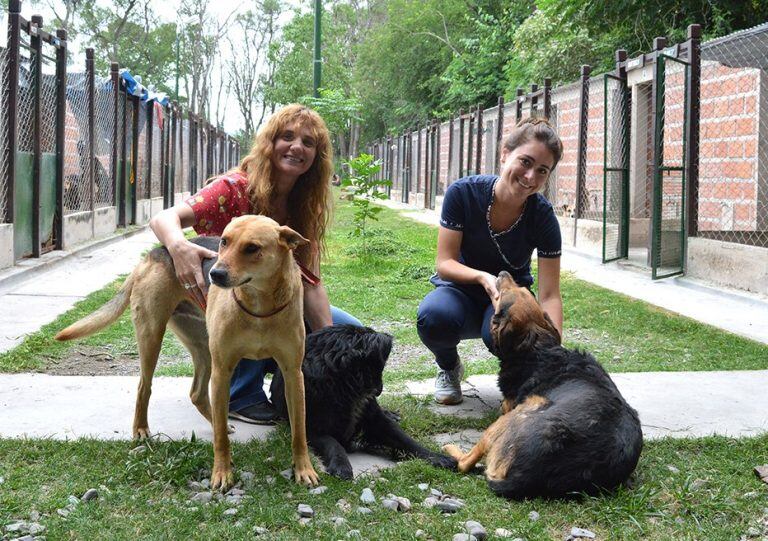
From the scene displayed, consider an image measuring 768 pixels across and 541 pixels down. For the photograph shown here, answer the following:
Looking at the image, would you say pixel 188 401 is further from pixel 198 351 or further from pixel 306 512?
pixel 306 512

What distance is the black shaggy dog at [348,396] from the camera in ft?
11.9

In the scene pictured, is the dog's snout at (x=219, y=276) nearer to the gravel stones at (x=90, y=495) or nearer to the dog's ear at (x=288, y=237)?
the dog's ear at (x=288, y=237)

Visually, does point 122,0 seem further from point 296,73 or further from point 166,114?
point 166,114

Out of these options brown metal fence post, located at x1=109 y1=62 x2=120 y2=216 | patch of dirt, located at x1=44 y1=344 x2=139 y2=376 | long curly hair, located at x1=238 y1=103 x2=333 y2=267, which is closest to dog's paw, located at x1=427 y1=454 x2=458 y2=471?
long curly hair, located at x1=238 y1=103 x2=333 y2=267

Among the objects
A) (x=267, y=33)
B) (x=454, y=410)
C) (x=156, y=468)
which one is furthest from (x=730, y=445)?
(x=267, y=33)

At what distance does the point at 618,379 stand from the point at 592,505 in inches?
83.0

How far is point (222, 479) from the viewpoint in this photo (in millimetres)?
3178

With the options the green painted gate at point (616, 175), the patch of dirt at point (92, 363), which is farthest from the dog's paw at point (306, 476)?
the green painted gate at point (616, 175)

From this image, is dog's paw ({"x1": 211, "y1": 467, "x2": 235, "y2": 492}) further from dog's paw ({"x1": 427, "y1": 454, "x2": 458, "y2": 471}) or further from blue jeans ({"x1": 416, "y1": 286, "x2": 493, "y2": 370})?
blue jeans ({"x1": 416, "y1": 286, "x2": 493, "y2": 370})

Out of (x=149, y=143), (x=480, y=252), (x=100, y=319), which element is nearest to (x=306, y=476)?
(x=100, y=319)

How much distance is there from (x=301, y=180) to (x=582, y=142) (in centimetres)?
982

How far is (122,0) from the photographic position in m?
52.9

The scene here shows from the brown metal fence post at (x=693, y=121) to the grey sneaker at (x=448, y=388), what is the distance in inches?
235

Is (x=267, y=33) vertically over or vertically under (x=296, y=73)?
over
